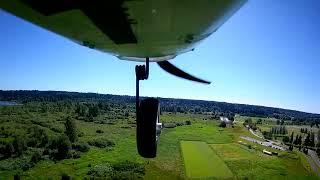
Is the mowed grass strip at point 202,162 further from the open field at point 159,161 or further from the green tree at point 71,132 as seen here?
the green tree at point 71,132

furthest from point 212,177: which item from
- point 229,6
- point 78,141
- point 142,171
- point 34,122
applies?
point 34,122

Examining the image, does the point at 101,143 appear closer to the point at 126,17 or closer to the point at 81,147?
the point at 81,147

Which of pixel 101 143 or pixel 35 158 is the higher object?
pixel 101 143

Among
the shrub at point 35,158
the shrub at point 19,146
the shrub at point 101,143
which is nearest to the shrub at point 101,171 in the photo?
the shrub at point 35,158

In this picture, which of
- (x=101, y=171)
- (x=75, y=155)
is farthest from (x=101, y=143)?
(x=101, y=171)

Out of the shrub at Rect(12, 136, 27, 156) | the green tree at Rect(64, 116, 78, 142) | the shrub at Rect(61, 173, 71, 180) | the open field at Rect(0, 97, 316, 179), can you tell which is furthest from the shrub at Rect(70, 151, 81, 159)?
the shrub at Rect(61, 173, 71, 180)

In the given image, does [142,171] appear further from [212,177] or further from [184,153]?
[184,153]

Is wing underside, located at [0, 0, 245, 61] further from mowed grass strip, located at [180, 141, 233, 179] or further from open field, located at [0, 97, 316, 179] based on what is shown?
mowed grass strip, located at [180, 141, 233, 179]
